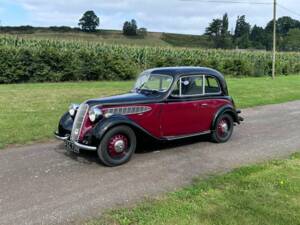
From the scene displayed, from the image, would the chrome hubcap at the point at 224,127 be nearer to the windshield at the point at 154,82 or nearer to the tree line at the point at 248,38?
the windshield at the point at 154,82

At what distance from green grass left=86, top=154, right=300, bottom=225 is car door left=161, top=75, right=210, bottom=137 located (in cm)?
169

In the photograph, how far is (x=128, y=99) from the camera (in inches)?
265

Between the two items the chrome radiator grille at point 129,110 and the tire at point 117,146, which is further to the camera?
the chrome radiator grille at point 129,110

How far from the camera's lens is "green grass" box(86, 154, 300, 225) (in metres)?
4.26

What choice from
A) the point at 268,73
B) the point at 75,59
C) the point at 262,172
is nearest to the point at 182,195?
the point at 262,172

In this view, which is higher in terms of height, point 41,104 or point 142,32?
point 142,32

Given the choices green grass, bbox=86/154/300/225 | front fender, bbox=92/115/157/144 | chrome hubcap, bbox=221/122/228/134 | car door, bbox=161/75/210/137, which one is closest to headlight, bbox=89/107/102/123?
front fender, bbox=92/115/157/144

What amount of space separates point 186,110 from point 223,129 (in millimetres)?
1234

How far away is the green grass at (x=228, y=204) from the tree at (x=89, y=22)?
65152 millimetres

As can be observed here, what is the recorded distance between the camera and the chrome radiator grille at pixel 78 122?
6398 millimetres

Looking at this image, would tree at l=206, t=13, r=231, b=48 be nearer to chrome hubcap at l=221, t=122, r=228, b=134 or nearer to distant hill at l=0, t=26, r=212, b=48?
distant hill at l=0, t=26, r=212, b=48

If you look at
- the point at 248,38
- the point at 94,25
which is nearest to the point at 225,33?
the point at 248,38

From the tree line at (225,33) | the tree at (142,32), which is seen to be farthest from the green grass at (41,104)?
the tree at (142,32)

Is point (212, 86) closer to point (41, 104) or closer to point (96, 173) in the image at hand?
point (96, 173)
